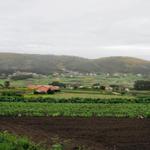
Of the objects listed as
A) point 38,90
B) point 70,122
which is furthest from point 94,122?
point 38,90

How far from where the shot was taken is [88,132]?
1046 inches

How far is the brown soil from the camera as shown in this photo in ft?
69.5

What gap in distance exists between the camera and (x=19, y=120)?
111ft

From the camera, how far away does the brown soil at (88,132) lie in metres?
21.2

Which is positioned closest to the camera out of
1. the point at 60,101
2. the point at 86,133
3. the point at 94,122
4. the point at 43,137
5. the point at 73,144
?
the point at 73,144

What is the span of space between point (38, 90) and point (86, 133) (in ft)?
164

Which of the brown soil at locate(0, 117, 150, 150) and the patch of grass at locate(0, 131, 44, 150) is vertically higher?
the patch of grass at locate(0, 131, 44, 150)

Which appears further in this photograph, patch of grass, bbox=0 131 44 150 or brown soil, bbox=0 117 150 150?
brown soil, bbox=0 117 150 150

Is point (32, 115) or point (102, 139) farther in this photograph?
point (32, 115)

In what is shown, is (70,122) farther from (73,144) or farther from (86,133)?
(73,144)

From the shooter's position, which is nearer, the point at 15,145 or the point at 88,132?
the point at 15,145

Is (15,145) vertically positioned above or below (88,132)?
above

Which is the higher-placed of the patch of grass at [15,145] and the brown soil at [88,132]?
the patch of grass at [15,145]

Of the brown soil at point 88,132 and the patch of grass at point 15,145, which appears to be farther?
the brown soil at point 88,132
